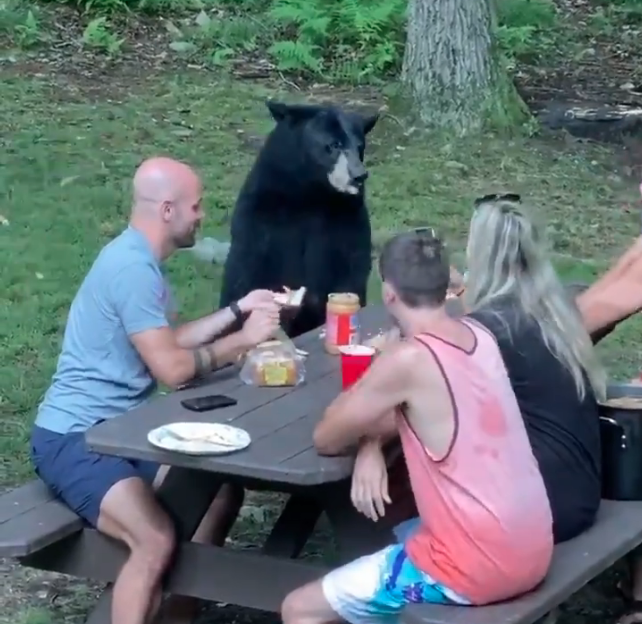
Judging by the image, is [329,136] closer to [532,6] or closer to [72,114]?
[72,114]

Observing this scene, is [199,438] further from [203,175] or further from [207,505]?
[203,175]

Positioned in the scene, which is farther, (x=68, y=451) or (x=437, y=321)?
(x=68, y=451)

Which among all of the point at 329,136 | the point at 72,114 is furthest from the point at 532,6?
the point at 329,136

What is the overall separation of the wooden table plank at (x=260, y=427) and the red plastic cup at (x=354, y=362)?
112 millimetres

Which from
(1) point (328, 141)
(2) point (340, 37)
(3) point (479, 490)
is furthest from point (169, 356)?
(2) point (340, 37)

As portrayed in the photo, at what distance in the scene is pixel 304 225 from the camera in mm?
5484

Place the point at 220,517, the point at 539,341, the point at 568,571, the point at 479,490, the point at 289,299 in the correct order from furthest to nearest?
the point at 220,517 → the point at 289,299 → the point at 539,341 → the point at 568,571 → the point at 479,490

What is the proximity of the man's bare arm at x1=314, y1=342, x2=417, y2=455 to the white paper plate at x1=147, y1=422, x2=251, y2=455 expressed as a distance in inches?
8.2

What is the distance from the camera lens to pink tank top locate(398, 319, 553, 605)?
10.3ft

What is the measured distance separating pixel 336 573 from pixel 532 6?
1221 centimetres

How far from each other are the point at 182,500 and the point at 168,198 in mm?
842

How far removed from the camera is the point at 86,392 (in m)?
4.00

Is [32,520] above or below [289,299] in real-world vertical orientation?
below

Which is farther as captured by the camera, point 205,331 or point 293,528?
point 293,528
